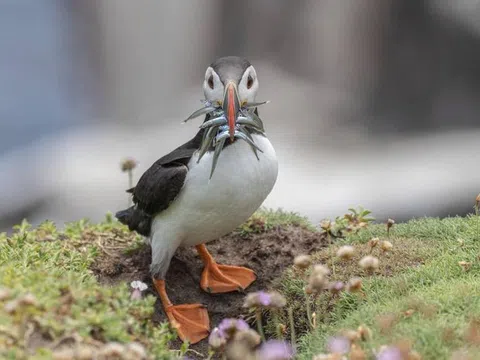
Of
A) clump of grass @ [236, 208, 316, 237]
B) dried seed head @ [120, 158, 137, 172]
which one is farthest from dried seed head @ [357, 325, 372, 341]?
dried seed head @ [120, 158, 137, 172]

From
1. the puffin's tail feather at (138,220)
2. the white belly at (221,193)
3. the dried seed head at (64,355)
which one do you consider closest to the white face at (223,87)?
the white belly at (221,193)

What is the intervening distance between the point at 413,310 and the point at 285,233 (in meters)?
1.47

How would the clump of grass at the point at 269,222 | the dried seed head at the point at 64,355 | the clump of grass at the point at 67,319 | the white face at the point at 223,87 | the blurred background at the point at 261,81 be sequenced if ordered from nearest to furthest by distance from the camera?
the dried seed head at the point at 64,355 < the clump of grass at the point at 67,319 < the white face at the point at 223,87 < the clump of grass at the point at 269,222 < the blurred background at the point at 261,81

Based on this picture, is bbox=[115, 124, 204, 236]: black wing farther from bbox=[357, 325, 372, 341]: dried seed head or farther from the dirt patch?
bbox=[357, 325, 372, 341]: dried seed head

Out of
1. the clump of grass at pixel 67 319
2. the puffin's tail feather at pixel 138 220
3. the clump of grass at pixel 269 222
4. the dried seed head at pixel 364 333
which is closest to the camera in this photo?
the clump of grass at pixel 67 319

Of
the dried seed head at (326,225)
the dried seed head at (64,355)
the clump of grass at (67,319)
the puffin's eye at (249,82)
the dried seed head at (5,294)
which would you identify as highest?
the puffin's eye at (249,82)

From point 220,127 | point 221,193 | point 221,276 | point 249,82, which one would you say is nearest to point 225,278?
point 221,276

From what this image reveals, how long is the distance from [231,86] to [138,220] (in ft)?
2.76

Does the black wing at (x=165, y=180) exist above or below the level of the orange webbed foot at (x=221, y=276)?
above

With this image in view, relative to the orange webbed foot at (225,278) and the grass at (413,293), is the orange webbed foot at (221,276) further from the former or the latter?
the grass at (413,293)

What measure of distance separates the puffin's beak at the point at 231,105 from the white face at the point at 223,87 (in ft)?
0.23

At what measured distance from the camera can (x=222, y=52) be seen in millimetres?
7277

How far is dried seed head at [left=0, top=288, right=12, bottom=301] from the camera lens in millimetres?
2053

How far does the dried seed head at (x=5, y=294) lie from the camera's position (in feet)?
6.74
